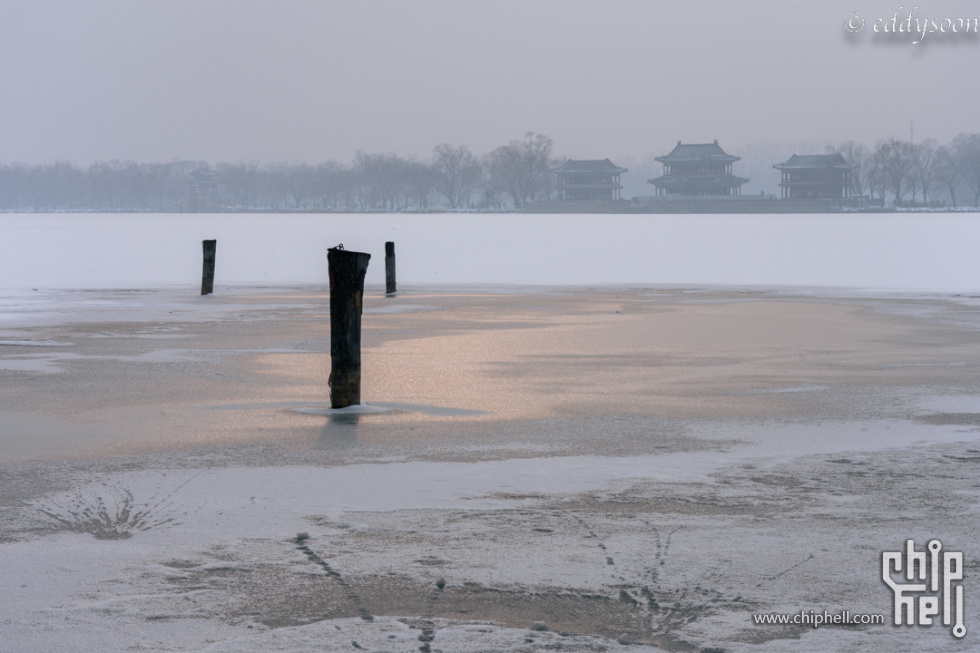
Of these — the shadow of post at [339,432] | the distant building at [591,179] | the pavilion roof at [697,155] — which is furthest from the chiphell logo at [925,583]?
the distant building at [591,179]

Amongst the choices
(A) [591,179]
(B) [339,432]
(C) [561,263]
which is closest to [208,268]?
(B) [339,432]

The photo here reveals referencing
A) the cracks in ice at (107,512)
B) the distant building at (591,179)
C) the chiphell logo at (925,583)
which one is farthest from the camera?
the distant building at (591,179)

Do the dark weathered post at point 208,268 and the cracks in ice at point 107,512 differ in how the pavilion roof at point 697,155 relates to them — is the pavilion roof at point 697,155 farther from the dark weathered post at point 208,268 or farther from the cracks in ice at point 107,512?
the cracks in ice at point 107,512

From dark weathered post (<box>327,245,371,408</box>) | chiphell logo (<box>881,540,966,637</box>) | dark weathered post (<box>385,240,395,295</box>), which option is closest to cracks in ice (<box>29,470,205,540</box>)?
dark weathered post (<box>327,245,371,408</box>)

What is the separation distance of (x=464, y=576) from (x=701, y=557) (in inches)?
38.8

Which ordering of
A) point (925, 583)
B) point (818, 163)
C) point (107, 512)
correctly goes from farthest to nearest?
point (818, 163) < point (107, 512) < point (925, 583)

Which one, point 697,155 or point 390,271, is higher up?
point 697,155

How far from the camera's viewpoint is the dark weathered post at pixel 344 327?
8828 millimetres

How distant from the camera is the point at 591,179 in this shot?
14850 centimetres

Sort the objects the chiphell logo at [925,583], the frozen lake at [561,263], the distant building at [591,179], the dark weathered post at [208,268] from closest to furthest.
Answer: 1. the chiphell logo at [925,583]
2. the dark weathered post at [208,268]
3. the frozen lake at [561,263]
4. the distant building at [591,179]

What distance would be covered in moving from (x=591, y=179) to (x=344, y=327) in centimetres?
14148

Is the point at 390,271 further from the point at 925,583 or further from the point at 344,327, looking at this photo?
the point at 925,583

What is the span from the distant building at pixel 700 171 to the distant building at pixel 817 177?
19.1 feet

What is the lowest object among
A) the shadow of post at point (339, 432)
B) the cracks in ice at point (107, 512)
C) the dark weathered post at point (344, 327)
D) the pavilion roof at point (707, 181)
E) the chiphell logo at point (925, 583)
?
the cracks in ice at point (107, 512)
